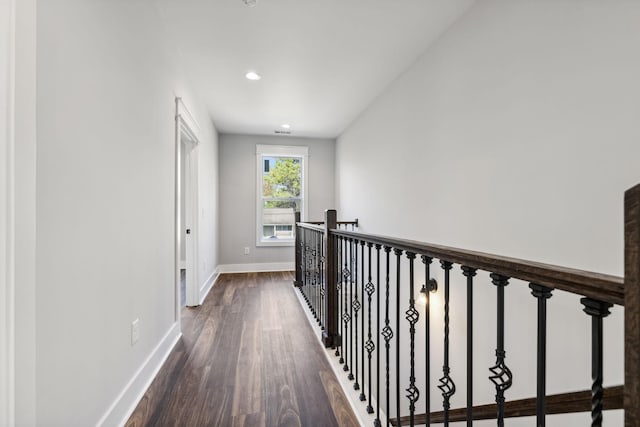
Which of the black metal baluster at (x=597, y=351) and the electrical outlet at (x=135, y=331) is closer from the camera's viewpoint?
A: the black metal baluster at (x=597, y=351)

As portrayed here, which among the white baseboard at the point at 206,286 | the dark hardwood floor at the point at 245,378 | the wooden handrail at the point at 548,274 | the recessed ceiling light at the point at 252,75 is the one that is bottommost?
the dark hardwood floor at the point at 245,378

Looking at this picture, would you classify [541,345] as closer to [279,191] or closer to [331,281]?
[331,281]

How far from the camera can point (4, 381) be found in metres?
0.83

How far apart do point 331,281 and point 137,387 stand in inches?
52.3

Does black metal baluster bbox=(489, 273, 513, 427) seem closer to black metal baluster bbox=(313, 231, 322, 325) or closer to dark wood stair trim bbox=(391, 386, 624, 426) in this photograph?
dark wood stair trim bbox=(391, 386, 624, 426)

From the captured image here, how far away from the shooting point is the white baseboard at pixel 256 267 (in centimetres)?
532

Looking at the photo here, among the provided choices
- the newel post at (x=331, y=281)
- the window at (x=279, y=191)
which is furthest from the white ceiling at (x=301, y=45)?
the window at (x=279, y=191)

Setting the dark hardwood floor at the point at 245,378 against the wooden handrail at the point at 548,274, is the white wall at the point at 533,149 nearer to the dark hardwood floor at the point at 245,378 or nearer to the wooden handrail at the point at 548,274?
the wooden handrail at the point at 548,274

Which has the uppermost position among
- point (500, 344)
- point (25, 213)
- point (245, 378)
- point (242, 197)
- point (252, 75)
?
point (252, 75)

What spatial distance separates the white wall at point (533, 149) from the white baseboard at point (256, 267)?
3254 mm

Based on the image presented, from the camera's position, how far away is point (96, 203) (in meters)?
1.31

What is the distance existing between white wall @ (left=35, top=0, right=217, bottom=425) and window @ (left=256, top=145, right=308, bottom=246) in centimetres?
336

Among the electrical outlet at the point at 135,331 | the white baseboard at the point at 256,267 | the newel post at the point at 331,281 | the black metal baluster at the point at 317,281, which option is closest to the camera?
the electrical outlet at the point at 135,331

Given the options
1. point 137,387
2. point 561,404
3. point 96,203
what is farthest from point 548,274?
point 137,387
